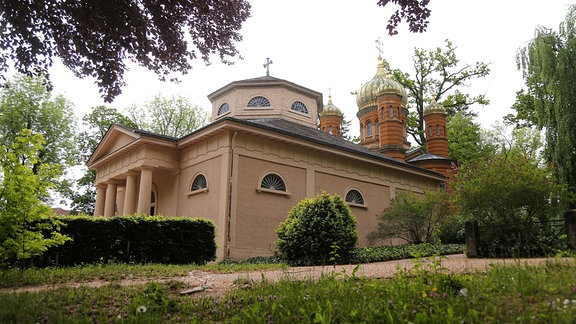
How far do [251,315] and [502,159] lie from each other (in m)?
11.3

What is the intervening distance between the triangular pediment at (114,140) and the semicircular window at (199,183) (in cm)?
298

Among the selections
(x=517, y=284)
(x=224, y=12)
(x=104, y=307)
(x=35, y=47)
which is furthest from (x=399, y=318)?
(x=35, y=47)

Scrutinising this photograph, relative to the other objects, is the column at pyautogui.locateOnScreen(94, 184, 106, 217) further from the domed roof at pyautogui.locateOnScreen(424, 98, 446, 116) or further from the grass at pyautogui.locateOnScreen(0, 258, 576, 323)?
the domed roof at pyautogui.locateOnScreen(424, 98, 446, 116)

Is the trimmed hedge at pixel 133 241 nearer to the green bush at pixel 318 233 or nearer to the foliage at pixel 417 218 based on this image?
the green bush at pixel 318 233

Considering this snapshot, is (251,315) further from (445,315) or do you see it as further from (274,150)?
(274,150)

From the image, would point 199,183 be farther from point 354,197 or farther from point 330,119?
point 330,119

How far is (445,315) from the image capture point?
4105 mm

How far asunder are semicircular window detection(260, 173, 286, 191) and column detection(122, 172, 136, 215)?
21.4 ft

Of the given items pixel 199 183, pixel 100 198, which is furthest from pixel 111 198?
pixel 199 183

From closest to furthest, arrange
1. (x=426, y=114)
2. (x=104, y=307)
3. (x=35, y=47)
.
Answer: (x=104, y=307)
(x=35, y=47)
(x=426, y=114)

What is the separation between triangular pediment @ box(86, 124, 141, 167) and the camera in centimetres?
2024

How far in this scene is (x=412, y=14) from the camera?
257 inches

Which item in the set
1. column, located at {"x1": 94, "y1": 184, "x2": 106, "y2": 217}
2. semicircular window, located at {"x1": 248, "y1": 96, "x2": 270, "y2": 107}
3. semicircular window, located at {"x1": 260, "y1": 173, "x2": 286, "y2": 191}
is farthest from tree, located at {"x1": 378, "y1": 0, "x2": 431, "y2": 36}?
column, located at {"x1": 94, "y1": 184, "x2": 106, "y2": 217}

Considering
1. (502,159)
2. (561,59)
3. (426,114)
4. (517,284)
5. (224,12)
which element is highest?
(426,114)
